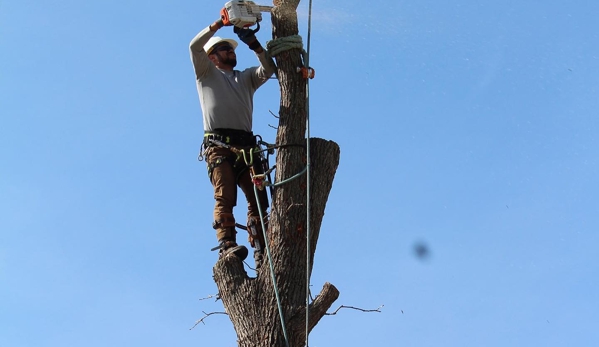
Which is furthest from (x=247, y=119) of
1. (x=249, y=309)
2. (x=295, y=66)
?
(x=249, y=309)

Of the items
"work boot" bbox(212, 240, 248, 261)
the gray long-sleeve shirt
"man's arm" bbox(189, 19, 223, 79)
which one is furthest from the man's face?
"work boot" bbox(212, 240, 248, 261)

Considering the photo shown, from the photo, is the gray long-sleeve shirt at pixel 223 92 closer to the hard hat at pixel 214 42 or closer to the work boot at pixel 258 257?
the hard hat at pixel 214 42

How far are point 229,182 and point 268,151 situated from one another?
434 millimetres

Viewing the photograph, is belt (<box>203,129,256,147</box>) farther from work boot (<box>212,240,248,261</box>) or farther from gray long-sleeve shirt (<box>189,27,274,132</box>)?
work boot (<box>212,240,248,261</box>)

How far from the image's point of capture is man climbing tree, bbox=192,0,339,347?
4949 millimetres

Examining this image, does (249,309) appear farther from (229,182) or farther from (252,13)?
(252,13)

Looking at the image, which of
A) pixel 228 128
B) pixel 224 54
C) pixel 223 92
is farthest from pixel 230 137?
pixel 224 54

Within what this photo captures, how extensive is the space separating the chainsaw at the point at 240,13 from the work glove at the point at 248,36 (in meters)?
0.04

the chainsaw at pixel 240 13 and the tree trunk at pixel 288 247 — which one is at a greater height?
the chainsaw at pixel 240 13

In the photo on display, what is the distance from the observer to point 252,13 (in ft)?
19.5

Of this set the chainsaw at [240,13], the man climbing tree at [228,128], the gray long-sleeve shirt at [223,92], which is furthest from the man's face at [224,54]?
the chainsaw at [240,13]

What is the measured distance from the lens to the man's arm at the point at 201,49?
599cm

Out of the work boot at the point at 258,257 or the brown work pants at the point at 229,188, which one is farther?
the brown work pants at the point at 229,188

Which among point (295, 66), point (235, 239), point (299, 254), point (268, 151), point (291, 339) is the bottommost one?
point (291, 339)
